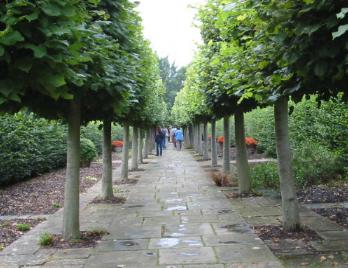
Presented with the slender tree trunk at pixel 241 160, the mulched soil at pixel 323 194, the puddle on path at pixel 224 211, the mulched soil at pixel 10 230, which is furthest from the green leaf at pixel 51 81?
the slender tree trunk at pixel 241 160

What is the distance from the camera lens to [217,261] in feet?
19.6

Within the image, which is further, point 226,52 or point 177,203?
point 177,203

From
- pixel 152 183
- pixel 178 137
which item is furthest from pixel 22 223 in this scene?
pixel 178 137

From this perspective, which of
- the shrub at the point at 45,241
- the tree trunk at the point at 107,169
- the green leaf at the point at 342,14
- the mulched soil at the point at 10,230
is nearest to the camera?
the green leaf at the point at 342,14

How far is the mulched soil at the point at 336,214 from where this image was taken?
8052mm

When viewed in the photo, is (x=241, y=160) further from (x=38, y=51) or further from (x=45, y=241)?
(x=38, y=51)

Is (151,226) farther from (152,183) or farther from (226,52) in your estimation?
(152,183)

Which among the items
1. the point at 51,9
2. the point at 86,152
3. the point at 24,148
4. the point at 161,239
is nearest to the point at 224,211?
the point at 161,239

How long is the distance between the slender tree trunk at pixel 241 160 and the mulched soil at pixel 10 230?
4701 mm

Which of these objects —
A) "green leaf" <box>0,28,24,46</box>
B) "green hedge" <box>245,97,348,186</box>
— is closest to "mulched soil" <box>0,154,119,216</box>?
"green hedge" <box>245,97,348,186</box>

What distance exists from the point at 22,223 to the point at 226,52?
4.90 metres

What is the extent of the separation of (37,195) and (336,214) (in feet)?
23.9

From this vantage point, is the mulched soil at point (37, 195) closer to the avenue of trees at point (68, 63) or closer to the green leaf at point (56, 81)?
the avenue of trees at point (68, 63)

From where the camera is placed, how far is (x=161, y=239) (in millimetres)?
7270
